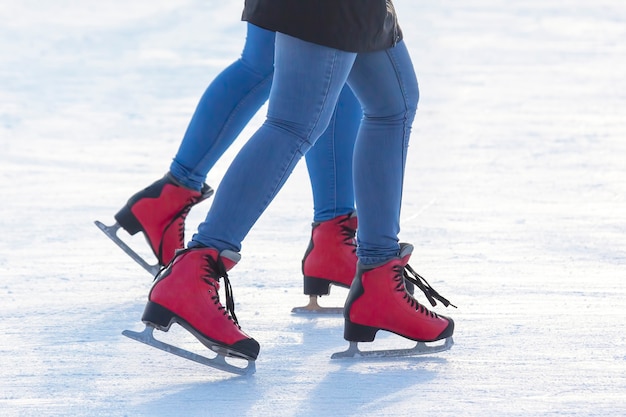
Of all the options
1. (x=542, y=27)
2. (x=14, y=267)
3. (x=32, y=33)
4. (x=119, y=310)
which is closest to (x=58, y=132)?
(x=14, y=267)

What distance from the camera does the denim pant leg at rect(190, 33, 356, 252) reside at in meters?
2.23

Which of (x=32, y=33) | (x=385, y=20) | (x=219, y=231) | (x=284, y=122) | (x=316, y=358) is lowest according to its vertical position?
(x=32, y=33)

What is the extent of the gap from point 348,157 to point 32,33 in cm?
706

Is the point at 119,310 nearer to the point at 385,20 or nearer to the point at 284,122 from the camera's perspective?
the point at 284,122

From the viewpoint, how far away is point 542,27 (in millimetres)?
10305

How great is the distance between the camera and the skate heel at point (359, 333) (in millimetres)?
2412

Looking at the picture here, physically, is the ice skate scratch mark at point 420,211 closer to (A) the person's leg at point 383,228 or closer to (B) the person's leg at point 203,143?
(B) the person's leg at point 203,143

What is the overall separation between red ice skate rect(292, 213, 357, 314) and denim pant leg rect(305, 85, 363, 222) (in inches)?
1.0

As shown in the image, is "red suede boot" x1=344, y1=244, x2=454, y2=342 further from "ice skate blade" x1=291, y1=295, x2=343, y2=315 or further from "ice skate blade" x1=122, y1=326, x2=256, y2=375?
"ice skate blade" x1=291, y1=295, x2=343, y2=315

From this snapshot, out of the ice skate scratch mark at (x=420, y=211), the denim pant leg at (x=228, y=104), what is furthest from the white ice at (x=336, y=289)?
the denim pant leg at (x=228, y=104)

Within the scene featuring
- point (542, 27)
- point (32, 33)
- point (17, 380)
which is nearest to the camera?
point (17, 380)

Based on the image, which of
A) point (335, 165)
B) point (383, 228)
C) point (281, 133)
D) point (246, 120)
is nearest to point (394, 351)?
point (383, 228)

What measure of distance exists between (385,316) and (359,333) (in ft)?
0.20

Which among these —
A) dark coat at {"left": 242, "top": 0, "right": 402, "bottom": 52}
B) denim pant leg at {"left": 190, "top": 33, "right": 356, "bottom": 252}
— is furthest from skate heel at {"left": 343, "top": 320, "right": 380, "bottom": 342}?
dark coat at {"left": 242, "top": 0, "right": 402, "bottom": 52}
